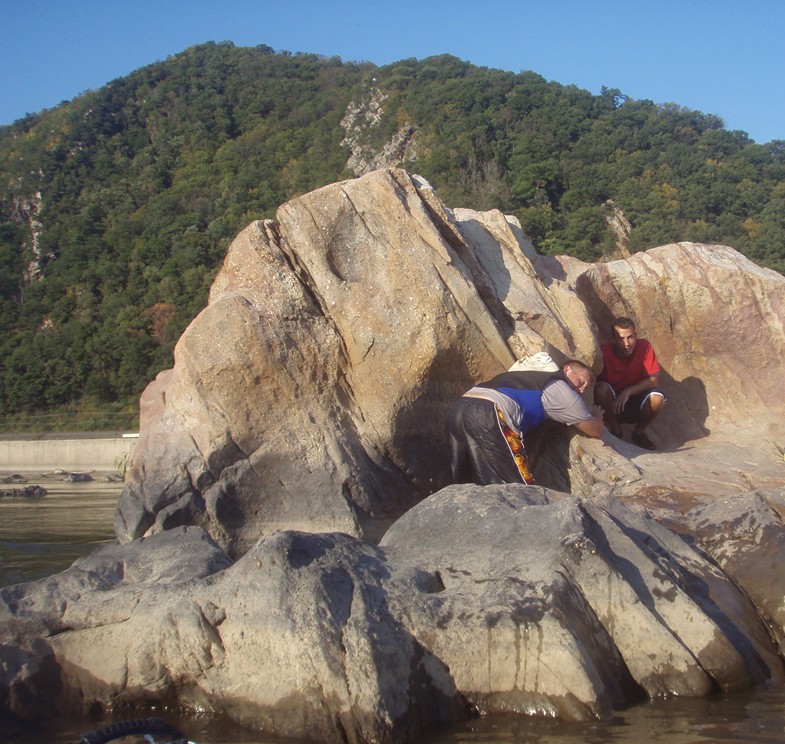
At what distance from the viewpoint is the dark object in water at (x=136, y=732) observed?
3457mm

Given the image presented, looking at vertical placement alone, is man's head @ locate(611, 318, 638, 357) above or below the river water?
above

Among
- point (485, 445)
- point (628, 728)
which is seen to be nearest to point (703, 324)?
point (485, 445)

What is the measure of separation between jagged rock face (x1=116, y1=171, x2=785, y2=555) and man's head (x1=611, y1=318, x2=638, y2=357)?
0.54 meters

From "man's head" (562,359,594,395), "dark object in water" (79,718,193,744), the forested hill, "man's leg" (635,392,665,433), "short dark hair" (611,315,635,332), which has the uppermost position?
the forested hill

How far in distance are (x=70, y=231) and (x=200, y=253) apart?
36.8 feet

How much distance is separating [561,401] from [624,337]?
2.10 meters

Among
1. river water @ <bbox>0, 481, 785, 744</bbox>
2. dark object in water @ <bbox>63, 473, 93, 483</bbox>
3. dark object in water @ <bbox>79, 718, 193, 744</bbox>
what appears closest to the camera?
dark object in water @ <bbox>79, 718, 193, 744</bbox>

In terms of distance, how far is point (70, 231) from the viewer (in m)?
47.3

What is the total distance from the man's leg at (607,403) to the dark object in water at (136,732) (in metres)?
6.16

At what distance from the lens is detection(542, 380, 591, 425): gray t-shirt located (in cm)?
737

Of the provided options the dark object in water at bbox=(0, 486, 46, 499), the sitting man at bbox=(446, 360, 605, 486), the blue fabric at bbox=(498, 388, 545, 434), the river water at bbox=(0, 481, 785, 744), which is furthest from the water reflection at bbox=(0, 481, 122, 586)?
the blue fabric at bbox=(498, 388, 545, 434)

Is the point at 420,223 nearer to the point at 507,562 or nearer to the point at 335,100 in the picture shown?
the point at 507,562

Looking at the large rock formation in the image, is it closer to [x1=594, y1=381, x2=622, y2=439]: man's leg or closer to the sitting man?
the sitting man

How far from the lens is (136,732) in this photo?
3594 mm
